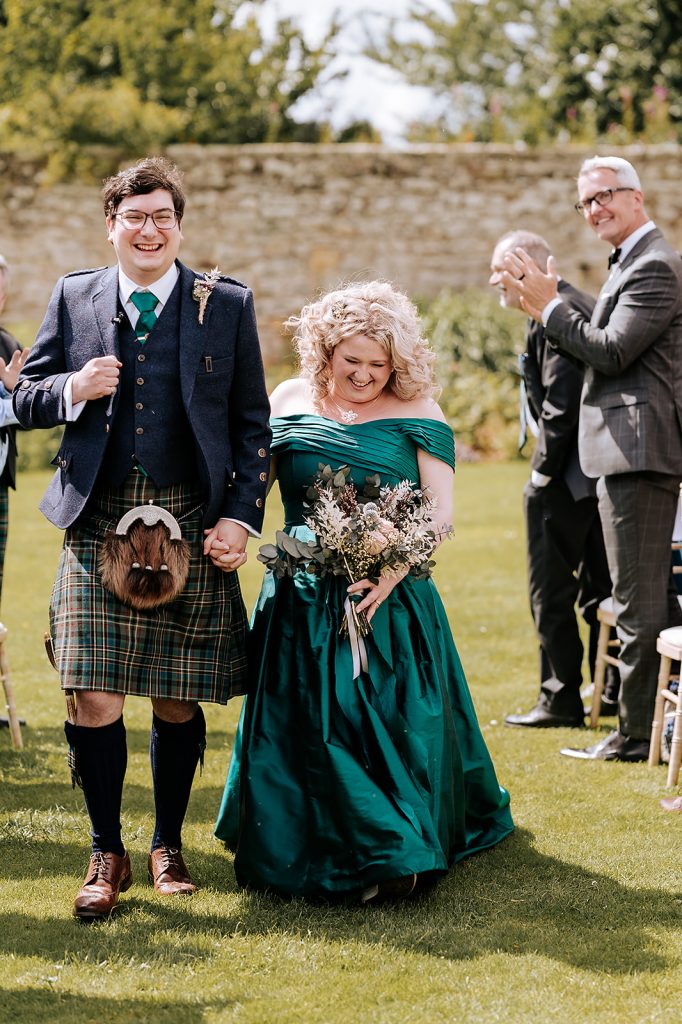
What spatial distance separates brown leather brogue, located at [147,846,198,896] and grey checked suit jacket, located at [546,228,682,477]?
243cm

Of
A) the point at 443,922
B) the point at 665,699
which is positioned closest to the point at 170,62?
the point at 665,699

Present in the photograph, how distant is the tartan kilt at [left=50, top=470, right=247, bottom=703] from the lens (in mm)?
3703

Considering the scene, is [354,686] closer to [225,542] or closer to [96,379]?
[225,542]

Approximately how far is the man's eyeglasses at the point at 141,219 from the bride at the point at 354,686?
2.15 feet

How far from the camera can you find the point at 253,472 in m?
3.82

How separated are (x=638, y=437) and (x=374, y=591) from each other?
70.3 inches

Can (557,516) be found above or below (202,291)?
below

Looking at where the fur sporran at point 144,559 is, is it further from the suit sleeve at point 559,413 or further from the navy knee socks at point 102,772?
the suit sleeve at point 559,413

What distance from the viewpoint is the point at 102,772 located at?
375cm

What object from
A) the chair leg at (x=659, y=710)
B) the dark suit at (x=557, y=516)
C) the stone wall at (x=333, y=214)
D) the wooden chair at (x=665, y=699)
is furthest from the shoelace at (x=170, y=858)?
the stone wall at (x=333, y=214)

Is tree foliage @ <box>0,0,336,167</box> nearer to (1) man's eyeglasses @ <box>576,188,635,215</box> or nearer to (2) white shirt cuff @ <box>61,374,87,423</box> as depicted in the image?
(1) man's eyeglasses @ <box>576,188,635,215</box>

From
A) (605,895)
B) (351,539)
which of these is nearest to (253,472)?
(351,539)

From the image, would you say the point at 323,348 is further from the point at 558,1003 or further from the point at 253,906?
the point at 558,1003

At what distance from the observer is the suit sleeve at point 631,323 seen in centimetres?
518
